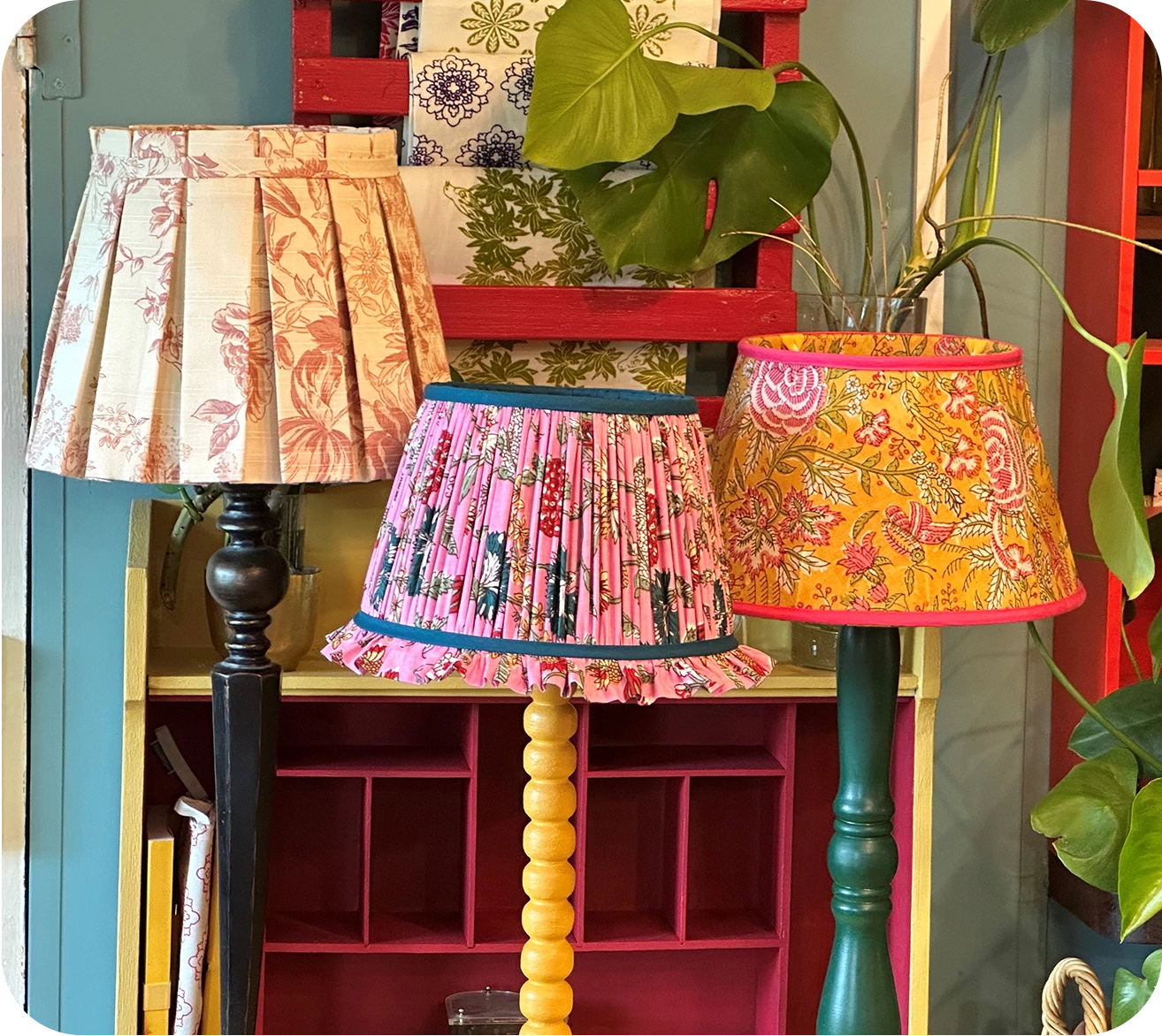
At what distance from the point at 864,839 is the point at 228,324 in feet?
2.32

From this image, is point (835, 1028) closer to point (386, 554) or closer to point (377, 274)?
point (386, 554)

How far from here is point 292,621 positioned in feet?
4.86

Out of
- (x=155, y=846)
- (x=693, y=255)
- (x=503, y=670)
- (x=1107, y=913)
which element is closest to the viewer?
(x=503, y=670)

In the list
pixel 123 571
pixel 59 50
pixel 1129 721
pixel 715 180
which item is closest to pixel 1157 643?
pixel 1129 721

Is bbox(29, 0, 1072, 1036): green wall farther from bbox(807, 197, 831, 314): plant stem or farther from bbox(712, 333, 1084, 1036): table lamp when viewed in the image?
bbox(712, 333, 1084, 1036): table lamp

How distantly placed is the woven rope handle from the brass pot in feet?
2.77

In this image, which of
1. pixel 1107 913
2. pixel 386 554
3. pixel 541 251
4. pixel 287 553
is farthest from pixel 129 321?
pixel 1107 913

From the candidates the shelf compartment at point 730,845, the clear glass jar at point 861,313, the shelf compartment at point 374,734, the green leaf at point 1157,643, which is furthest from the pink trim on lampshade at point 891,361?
the shelf compartment at point 730,845

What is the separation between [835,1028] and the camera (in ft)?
4.03

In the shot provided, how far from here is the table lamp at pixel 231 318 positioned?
1.12m

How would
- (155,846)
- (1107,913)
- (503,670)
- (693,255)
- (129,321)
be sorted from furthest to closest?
(1107,913), (693,255), (155,846), (129,321), (503,670)

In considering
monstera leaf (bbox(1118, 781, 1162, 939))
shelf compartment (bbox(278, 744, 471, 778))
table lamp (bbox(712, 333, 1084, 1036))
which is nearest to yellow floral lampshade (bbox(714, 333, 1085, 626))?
table lamp (bbox(712, 333, 1084, 1036))

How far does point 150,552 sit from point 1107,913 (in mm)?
1188

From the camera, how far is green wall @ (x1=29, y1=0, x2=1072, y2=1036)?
5.31 feet
